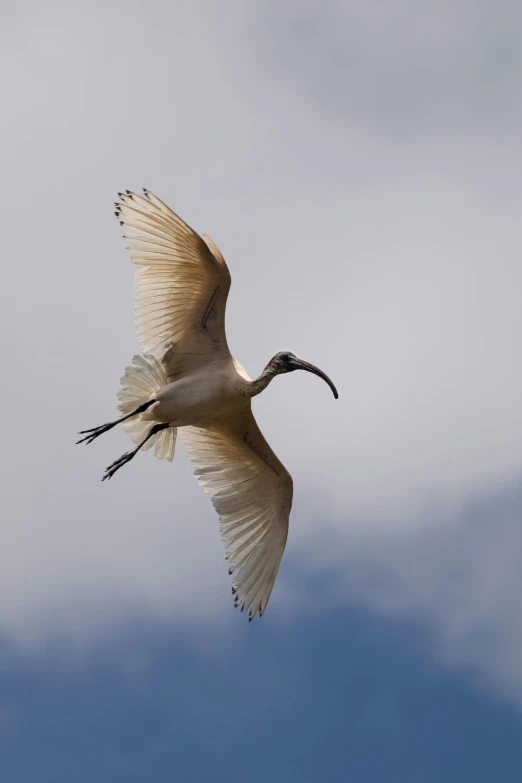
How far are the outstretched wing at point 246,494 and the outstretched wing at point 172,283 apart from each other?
43.4 inches

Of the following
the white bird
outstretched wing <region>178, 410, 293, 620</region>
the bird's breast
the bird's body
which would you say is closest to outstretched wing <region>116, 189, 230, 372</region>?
the white bird

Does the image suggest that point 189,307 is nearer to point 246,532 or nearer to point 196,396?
point 196,396

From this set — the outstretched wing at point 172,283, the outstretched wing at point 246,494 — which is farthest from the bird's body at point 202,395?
the outstretched wing at point 246,494

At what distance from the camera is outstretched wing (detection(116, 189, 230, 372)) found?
47.4 feet

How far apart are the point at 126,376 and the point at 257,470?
2.12 m

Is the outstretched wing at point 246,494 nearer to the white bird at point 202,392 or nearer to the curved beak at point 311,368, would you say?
the white bird at point 202,392

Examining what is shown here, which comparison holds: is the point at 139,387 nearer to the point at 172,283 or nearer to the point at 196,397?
the point at 196,397

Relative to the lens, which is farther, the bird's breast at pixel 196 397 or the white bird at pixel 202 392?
the bird's breast at pixel 196 397

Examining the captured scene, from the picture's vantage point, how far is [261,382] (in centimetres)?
1538

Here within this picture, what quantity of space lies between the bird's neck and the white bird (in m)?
0.01

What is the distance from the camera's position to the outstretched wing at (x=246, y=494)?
15.5m

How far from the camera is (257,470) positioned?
1611 cm

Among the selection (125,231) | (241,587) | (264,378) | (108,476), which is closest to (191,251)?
(125,231)

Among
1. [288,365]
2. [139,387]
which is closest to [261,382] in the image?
[288,365]
